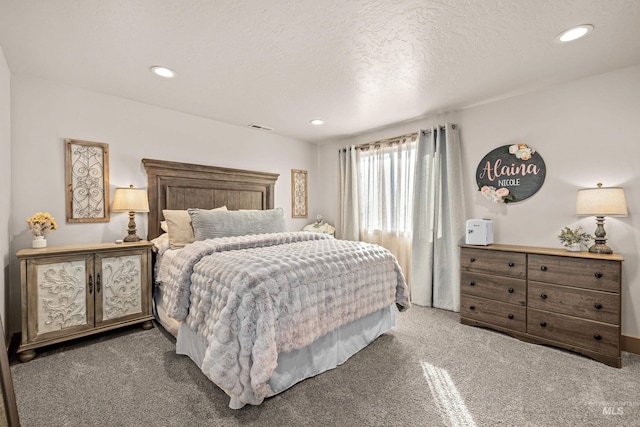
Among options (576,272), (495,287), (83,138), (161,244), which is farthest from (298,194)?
(576,272)

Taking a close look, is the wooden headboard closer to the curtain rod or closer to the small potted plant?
the curtain rod

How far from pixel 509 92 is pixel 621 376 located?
2.53 m

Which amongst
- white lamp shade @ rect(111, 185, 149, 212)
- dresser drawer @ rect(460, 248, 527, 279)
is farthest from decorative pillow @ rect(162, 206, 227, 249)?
dresser drawer @ rect(460, 248, 527, 279)

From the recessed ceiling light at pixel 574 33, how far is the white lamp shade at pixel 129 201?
372cm

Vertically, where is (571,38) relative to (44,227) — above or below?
above

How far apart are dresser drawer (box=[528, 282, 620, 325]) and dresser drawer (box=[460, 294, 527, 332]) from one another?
5.9 inches

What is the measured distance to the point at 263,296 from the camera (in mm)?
1722

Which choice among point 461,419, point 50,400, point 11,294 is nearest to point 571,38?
point 461,419

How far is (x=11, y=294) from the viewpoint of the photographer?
250 cm

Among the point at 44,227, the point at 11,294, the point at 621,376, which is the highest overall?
the point at 44,227

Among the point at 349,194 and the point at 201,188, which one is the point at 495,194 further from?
the point at 201,188

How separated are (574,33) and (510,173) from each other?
1399 mm

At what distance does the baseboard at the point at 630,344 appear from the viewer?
2357mm

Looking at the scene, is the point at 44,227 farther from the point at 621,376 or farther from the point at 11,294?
the point at 621,376
